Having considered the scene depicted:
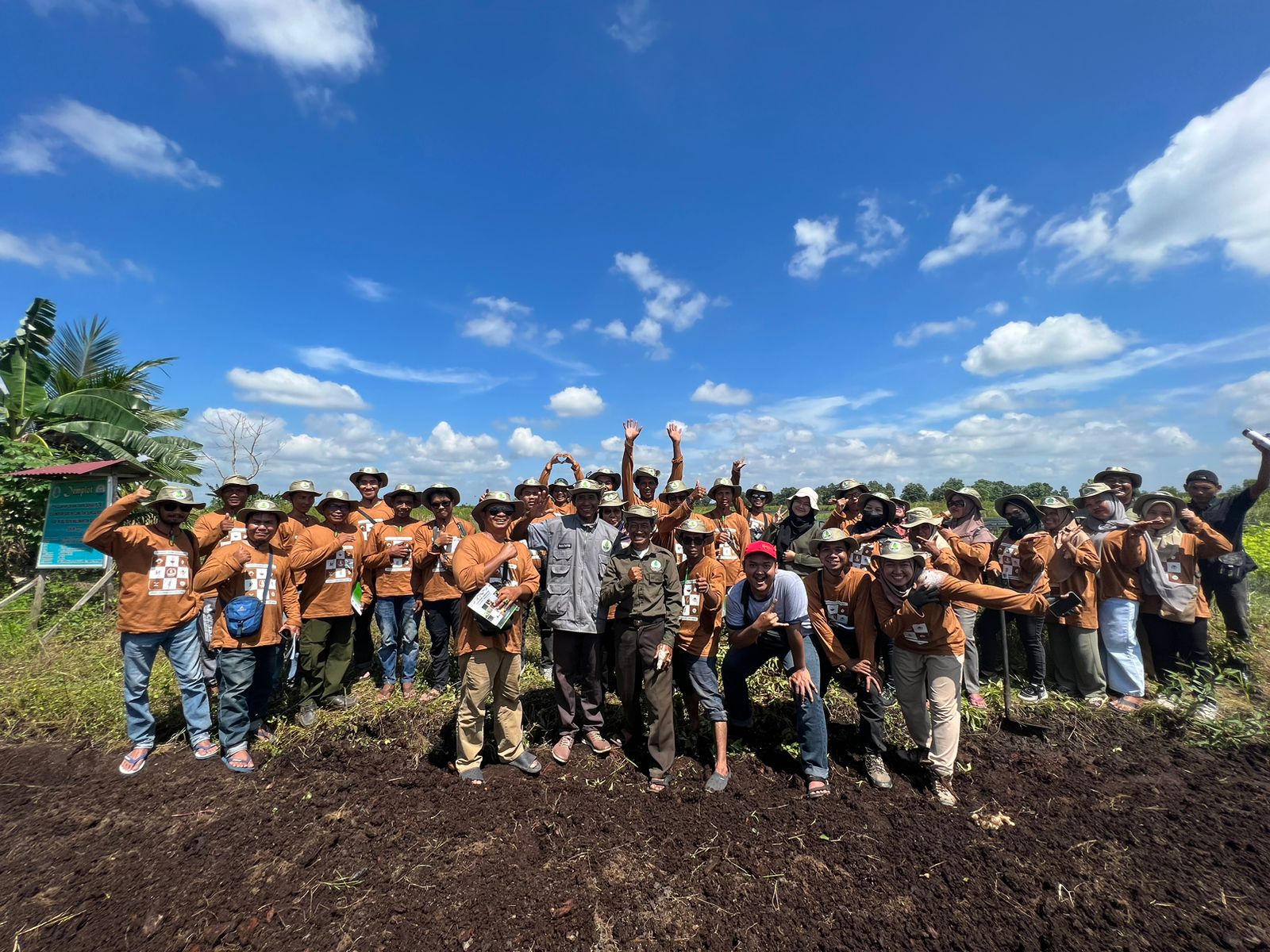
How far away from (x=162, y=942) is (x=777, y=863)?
362 cm

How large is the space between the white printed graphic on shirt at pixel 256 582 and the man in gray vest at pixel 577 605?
91.3 inches

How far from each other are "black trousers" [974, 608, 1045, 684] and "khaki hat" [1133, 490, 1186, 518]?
1.62m

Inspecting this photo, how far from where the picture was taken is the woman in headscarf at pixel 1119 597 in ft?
18.5

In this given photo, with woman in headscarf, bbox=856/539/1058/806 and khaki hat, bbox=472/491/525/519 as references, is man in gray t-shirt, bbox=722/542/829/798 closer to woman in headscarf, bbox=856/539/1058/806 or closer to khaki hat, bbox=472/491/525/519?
woman in headscarf, bbox=856/539/1058/806

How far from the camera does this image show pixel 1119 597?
576 centimetres

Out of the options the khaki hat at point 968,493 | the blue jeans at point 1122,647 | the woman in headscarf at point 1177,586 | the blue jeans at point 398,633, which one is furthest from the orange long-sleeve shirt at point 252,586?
the woman in headscarf at point 1177,586

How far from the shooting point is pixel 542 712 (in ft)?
18.5

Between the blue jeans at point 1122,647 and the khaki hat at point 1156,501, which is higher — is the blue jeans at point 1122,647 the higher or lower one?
the lower one

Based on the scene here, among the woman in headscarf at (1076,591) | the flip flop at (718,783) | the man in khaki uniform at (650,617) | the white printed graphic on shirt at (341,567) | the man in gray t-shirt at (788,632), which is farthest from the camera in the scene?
the woman in headscarf at (1076,591)

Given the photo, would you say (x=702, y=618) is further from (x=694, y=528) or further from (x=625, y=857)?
(x=625, y=857)

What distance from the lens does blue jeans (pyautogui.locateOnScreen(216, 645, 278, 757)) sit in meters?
4.66

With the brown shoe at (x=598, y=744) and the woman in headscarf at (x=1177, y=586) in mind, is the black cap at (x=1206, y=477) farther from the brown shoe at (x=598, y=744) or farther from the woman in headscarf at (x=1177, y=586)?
the brown shoe at (x=598, y=744)

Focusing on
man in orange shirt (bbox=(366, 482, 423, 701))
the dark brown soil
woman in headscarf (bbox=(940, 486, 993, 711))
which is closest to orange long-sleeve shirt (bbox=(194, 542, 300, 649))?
man in orange shirt (bbox=(366, 482, 423, 701))

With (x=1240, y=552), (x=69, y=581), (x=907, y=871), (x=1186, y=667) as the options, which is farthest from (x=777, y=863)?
(x=69, y=581)
